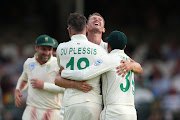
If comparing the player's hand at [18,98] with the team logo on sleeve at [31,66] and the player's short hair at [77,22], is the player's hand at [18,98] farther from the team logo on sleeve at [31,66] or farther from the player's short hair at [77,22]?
the player's short hair at [77,22]

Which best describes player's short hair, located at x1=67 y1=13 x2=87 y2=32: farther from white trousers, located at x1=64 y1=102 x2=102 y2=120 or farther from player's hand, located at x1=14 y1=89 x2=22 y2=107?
player's hand, located at x1=14 y1=89 x2=22 y2=107

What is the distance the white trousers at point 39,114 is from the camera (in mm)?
7379

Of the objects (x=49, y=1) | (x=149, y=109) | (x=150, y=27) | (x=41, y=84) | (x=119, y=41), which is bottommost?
(x=149, y=109)

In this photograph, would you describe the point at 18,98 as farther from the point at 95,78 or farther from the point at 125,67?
the point at 125,67

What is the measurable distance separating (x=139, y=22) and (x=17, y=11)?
5.92 metres

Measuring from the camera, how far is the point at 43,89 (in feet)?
24.1

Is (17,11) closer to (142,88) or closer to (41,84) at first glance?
(142,88)

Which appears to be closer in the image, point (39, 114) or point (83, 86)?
point (83, 86)

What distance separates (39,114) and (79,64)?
2013mm

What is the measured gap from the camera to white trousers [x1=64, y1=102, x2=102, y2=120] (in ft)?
18.7

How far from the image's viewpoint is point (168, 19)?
16875mm

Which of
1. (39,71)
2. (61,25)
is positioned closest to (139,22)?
(61,25)

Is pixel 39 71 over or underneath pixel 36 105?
over

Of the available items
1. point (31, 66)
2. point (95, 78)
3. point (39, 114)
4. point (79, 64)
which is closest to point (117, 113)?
point (95, 78)
